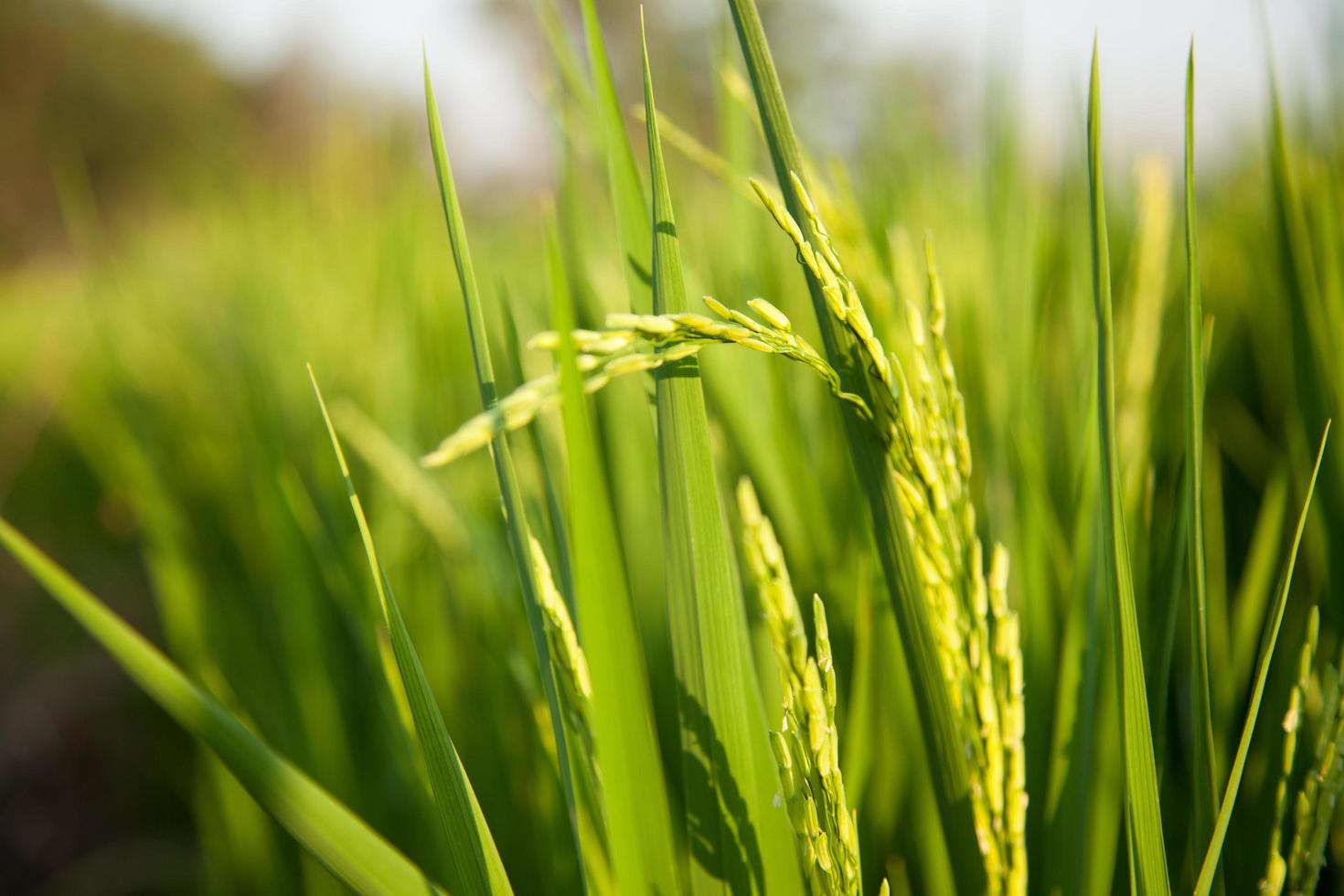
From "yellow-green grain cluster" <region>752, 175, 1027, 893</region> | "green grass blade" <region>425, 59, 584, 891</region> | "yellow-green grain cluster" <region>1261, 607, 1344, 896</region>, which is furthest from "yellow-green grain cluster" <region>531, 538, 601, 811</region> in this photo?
"yellow-green grain cluster" <region>1261, 607, 1344, 896</region>

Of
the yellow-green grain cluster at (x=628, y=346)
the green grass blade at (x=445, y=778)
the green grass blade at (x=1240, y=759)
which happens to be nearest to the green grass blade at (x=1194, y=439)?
the green grass blade at (x=1240, y=759)

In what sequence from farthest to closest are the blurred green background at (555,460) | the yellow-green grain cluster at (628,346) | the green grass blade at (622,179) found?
the blurred green background at (555,460)
the green grass blade at (622,179)
the yellow-green grain cluster at (628,346)

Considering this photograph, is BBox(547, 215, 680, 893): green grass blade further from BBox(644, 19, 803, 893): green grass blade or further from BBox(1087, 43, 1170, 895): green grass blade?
BBox(1087, 43, 1170, 895): green grass blade

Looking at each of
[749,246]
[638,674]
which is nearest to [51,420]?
[749,246]

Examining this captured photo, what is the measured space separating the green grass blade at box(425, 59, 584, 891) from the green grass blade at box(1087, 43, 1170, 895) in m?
0.17

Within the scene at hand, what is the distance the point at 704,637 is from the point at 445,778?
3.7 inches

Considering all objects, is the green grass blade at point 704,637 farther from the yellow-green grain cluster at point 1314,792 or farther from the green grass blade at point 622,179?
the yellow-green grain cluster at point 1314,792

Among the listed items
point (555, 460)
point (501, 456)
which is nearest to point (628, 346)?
point (501, 456)

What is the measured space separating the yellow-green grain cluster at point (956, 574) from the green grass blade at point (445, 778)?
0.15 meters

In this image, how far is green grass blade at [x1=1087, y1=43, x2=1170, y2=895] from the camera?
0.79ft

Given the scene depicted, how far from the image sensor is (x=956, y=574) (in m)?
0.25

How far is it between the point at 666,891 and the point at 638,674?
0.08 meters

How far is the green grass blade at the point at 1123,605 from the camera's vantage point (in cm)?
24

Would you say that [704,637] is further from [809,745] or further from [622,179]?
[622,179]
